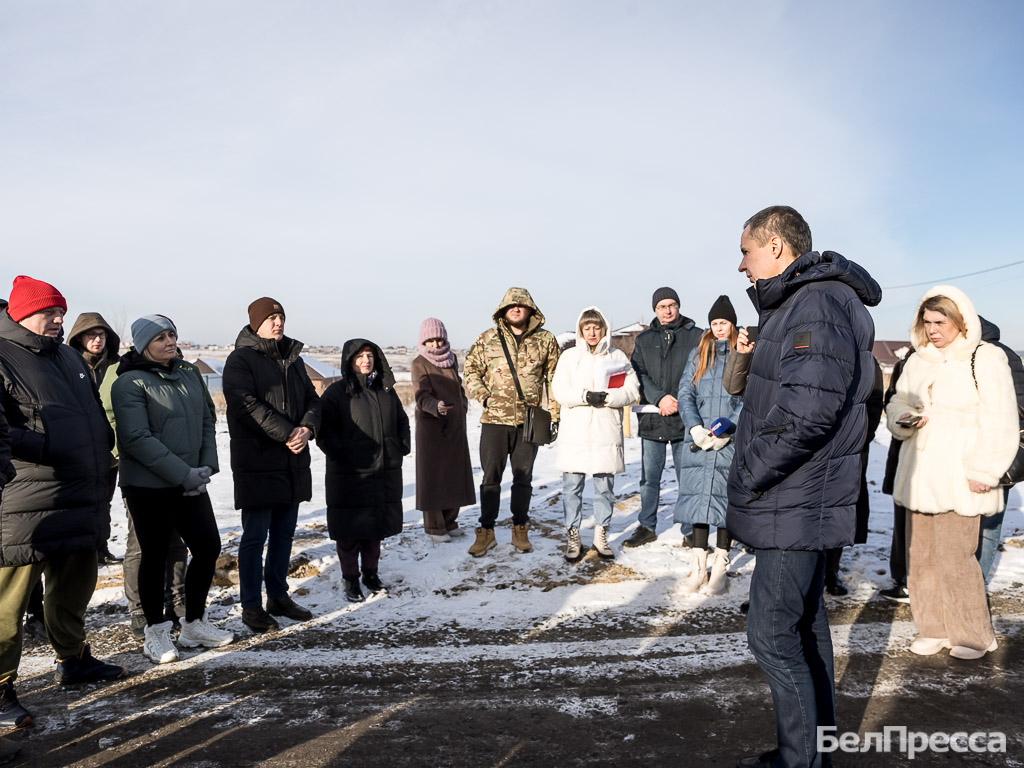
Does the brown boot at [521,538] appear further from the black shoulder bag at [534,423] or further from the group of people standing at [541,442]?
the black shoulder bag at [534,423]

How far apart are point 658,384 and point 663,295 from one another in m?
0.89

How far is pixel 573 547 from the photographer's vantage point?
582 cm

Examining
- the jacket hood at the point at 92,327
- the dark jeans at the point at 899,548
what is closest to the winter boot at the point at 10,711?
the jacket hood at the point at 92,327

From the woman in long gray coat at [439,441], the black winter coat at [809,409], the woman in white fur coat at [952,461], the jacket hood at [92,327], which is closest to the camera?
the black winter coat at [809,409]

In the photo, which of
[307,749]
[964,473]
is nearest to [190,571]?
[307,749]

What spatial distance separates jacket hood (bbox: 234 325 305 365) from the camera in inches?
183

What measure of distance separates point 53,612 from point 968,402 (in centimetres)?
526

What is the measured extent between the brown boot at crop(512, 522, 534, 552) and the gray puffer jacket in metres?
2.72

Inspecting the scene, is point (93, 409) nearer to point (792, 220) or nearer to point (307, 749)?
point (307, 749)

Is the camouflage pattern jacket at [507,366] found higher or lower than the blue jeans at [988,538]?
higher

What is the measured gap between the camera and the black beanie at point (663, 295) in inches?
266

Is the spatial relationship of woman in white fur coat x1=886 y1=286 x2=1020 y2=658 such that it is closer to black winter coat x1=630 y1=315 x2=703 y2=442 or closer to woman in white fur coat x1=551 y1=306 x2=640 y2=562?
woman in white fur coat x1=551 y1=306 x2=640 y2=562

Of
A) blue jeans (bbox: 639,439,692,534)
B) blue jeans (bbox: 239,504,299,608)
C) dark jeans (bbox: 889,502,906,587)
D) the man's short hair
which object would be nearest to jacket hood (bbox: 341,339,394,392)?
blue jeans (bbox: 239,504,299,608)

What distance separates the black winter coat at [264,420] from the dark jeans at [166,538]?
0.28 meters
